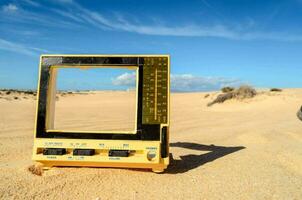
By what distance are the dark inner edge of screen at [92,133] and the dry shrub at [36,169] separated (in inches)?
11.3

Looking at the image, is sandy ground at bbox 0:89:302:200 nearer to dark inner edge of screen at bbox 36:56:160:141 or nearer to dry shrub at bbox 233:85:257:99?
dark inner edge of screen at bbox 36:56:160:141

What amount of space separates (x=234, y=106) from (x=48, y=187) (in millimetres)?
11473

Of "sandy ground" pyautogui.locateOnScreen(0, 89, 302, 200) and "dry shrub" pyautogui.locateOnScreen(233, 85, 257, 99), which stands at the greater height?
"dry shrub" pyautogui.locateOnScreen(233, 85, 257, 99)

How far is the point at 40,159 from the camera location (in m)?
2.92

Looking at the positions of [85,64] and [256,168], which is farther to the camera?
[256,168]

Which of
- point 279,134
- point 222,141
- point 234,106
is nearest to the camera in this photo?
point 222,141

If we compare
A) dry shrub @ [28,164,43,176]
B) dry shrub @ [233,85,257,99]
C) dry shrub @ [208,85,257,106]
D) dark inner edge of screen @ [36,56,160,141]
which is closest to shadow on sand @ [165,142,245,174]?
dark inner edge of screen @ [36,56,160,141]

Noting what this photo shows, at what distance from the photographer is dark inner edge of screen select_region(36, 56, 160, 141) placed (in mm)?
2918

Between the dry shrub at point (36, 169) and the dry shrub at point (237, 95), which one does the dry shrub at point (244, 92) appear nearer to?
the dry shrub at point (237, 95)

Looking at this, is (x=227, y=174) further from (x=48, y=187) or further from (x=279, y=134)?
(x=279, y=134)

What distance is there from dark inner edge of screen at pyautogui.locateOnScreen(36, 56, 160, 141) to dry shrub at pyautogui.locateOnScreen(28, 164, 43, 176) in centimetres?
29

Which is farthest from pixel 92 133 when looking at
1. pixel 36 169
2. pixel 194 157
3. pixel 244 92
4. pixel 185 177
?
pixel 244 92

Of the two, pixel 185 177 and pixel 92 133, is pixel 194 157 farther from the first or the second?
pixel 92 133

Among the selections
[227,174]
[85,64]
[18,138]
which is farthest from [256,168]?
[18,138]
